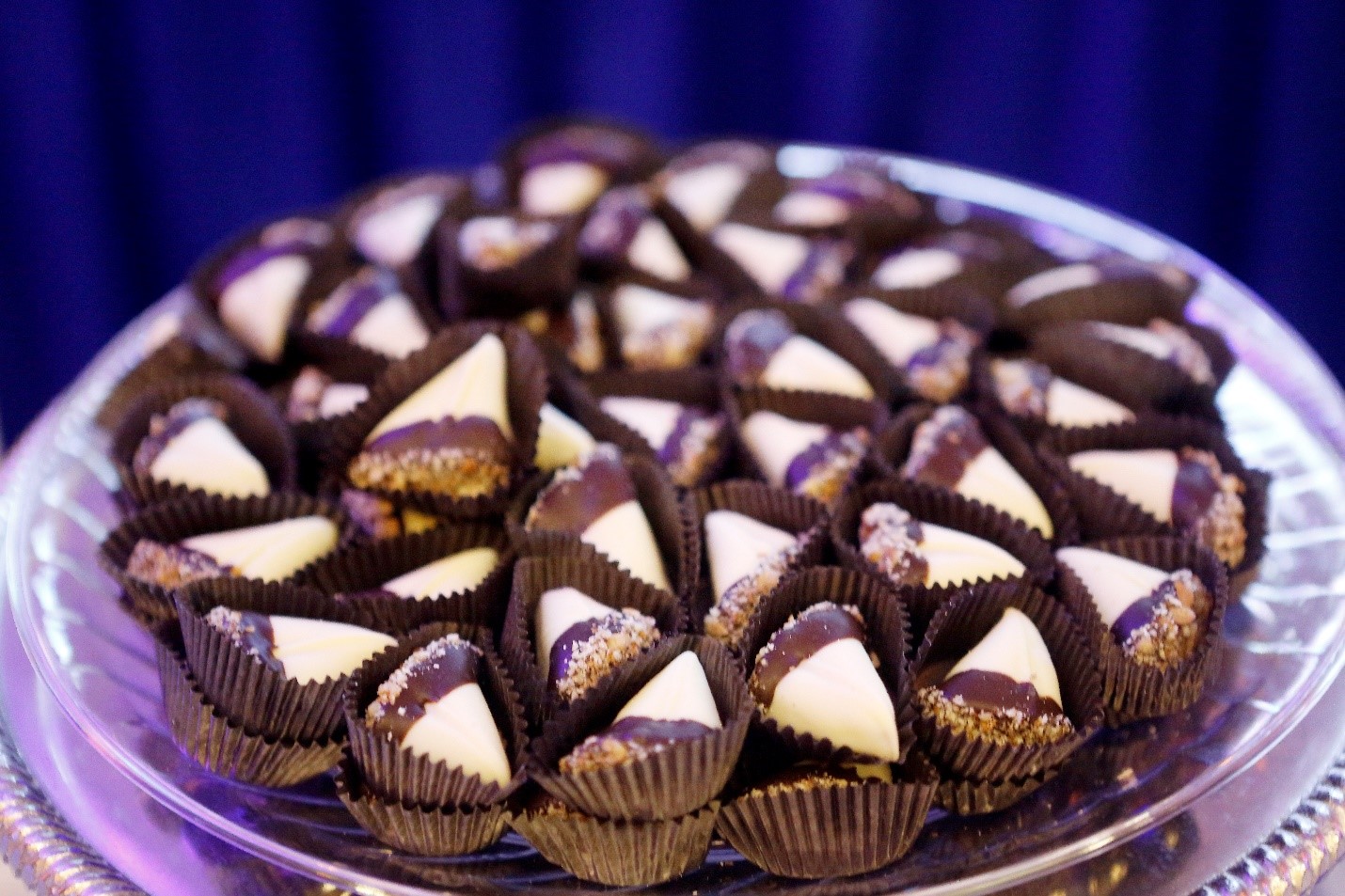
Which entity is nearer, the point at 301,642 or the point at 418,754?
the point at 418,754

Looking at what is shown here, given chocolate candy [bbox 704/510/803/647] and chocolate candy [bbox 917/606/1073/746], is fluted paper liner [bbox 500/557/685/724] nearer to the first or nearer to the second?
chocolate candy [bbox 704/510/803/647]

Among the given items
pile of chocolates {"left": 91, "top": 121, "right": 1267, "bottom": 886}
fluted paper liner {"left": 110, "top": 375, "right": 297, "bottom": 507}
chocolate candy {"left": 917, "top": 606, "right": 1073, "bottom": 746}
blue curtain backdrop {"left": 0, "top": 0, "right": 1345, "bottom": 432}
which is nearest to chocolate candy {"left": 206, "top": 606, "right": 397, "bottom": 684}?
pile of chocolates {"left": 91, "top": 121, "right": 1267, "bottom": 886}

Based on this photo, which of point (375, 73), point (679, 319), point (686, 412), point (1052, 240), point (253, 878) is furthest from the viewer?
point (375, 73)

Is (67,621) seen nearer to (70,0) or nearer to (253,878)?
(253,878)

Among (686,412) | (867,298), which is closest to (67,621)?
(686,412)

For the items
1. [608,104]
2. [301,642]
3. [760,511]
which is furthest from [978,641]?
[608,104]

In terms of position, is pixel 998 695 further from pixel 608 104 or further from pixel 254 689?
pixel 608 104

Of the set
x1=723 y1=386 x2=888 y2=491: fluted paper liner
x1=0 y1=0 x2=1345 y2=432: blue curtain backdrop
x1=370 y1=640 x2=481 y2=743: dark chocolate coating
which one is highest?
x1=0 y1=0 x2=1345 y2=432: blue curtain backdrop
